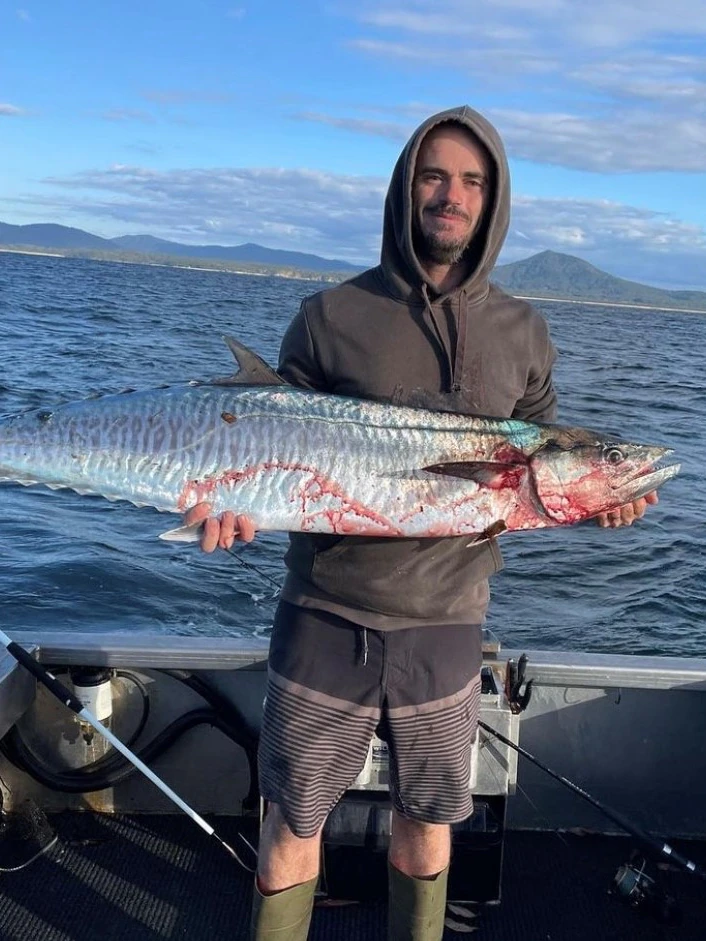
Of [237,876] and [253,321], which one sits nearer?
[237,876]

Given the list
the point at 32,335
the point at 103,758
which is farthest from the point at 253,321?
the point at 103,758

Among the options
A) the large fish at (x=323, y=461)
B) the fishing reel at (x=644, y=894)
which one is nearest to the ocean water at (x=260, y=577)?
→ the large fish at (x=323, y=461)

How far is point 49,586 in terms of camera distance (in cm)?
948

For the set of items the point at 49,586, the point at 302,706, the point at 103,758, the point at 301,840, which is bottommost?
the point at 49,586

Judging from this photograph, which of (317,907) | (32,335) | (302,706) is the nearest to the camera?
(302,706)

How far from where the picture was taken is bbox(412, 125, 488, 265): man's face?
3293 millimetres

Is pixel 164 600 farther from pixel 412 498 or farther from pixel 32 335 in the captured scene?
pixel 32 335

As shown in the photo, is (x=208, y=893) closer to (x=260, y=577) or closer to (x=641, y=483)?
(x=641, y=483)

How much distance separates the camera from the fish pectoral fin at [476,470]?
3.34 metres

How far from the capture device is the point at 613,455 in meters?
3.48

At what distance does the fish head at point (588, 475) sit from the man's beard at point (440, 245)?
81 cm

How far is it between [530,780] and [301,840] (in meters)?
1.78

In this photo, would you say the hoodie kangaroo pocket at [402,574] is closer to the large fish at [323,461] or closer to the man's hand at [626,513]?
the large fish at [323,461]

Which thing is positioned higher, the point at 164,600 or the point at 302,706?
the point at 302,706
